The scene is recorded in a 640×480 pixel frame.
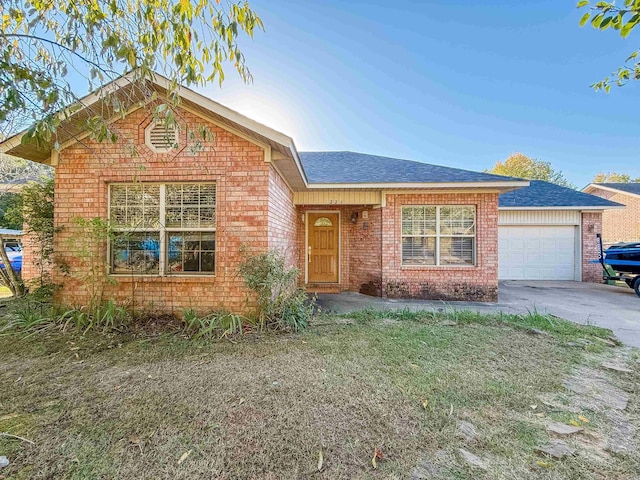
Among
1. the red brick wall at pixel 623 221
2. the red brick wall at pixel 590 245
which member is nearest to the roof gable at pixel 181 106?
the red brick wall at pixel 590 245

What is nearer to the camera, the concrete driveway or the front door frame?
the concrete driveway

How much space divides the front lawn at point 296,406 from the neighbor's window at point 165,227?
1228 mm

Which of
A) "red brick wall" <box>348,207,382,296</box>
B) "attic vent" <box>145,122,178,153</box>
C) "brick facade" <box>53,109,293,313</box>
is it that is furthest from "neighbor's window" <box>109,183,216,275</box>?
"red brick wall" <box>348,207,382,296</box>

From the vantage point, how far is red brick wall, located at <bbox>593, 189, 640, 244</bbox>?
16.1m

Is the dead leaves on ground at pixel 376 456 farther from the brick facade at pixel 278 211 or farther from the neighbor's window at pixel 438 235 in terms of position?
the neighbor's window at pixel 438 235

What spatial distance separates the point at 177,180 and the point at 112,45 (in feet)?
9.47

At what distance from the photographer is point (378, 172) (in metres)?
8.30

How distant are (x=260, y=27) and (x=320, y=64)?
6.50 m

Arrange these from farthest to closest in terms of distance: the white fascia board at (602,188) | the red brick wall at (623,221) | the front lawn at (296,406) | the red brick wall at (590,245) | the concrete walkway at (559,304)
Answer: the white fascia board at (602,188), the red brick wall at (623,221), the red brick wall at (590,245), the concrete walkway at (559,304), the front lawn at (296,406)

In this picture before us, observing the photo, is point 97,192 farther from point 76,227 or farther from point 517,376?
point 517,376

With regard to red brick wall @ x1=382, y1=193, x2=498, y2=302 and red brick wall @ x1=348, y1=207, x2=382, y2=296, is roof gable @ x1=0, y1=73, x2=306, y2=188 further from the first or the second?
red brick wall @ x1=382, y1=193, x2=498, y2=302

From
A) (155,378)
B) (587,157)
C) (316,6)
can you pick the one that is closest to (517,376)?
(155,378)

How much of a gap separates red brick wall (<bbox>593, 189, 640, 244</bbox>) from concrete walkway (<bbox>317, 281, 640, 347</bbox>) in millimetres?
10233

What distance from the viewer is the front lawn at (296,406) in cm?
189
